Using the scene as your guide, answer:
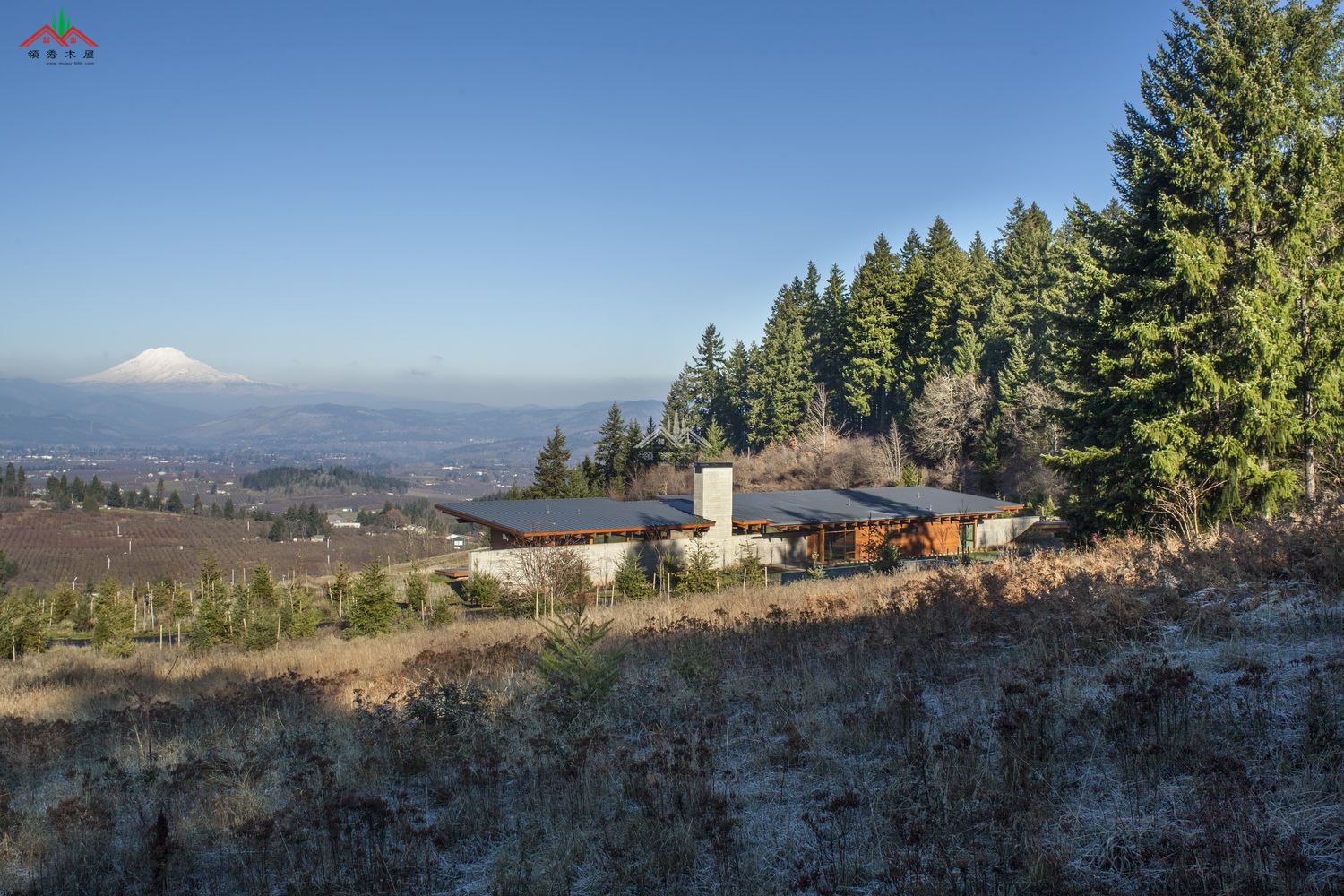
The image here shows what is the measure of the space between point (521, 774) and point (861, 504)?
33.7m

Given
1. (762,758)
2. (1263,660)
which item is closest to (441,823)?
(762,758)

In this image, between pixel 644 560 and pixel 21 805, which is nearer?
pixel 21 805

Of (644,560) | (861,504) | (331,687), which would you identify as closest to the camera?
(331,687)

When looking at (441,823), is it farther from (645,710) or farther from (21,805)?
(21,805)

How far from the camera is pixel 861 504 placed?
38.2m

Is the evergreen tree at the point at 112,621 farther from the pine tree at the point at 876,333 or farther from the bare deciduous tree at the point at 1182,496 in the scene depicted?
the pine tree at the point at 876,333

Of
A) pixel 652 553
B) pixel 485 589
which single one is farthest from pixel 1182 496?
pixel 485 589

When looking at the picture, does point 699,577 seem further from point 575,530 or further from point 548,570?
point 575,530

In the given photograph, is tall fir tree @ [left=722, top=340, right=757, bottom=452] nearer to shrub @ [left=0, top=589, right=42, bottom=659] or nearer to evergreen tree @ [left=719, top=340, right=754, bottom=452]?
evergreen tree @ [left=719, top=340, right=754, bottom=452]

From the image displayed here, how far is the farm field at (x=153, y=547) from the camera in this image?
64.6m

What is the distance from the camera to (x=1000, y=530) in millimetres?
39156

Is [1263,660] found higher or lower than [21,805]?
higher

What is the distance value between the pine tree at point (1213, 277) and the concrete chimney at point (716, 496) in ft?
50.9

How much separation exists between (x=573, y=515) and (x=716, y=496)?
19.0 ft
